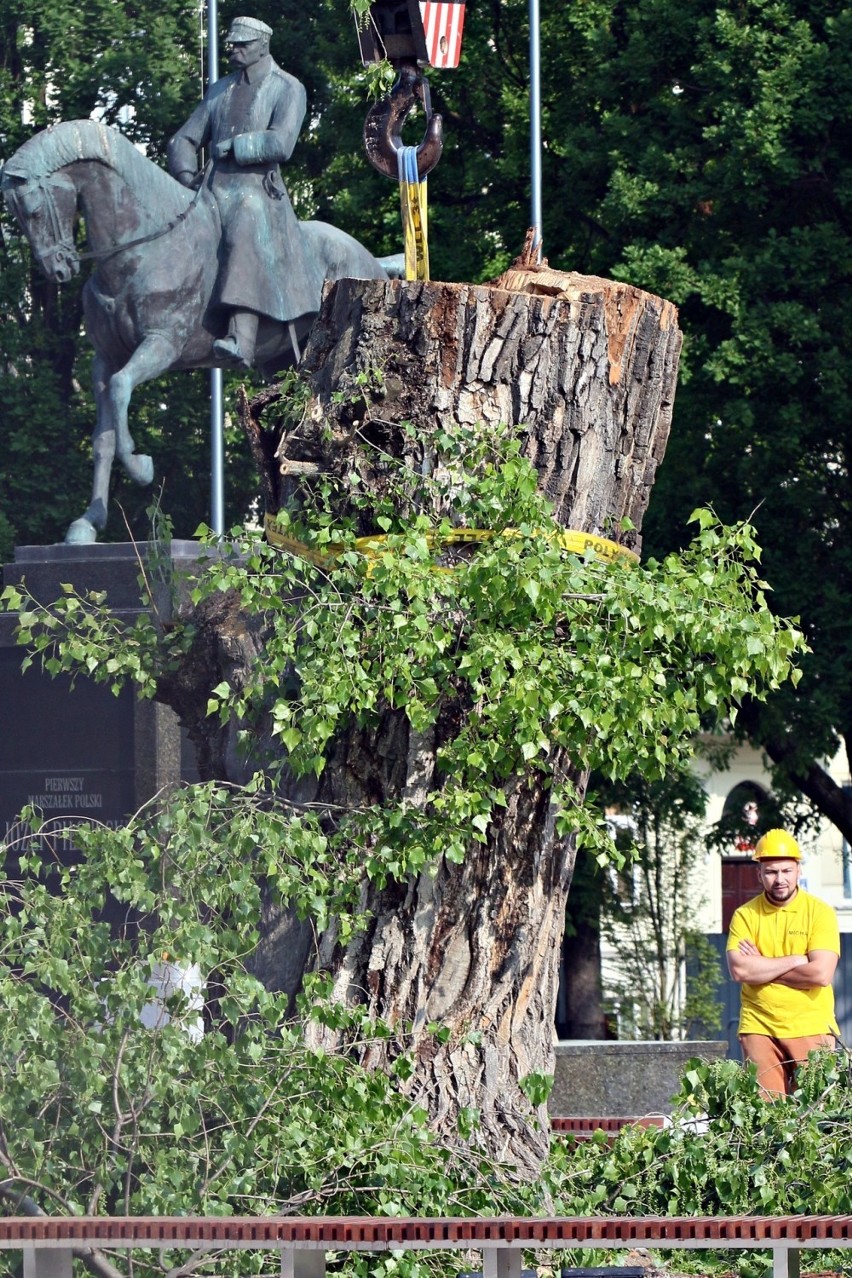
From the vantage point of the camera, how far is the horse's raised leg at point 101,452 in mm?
14586

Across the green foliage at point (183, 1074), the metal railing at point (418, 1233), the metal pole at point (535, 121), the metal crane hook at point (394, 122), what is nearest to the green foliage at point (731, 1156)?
the green foliage at point (183, 1074)

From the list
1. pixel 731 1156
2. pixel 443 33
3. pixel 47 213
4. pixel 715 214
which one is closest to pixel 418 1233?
pixel 731 1156

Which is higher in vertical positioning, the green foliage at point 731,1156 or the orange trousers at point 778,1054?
the orange trousers at point 778,1054

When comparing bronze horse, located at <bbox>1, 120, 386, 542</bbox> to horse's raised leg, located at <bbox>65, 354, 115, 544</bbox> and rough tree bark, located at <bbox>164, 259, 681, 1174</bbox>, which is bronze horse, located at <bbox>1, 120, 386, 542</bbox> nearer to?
horse's raised leg, located at <bbox>65, 354, 115, 544</bbox>

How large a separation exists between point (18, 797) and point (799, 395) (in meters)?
7.65

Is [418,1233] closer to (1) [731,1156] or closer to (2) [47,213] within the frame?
(1) [731,1156]

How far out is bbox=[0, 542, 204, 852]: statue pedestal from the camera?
1273cm

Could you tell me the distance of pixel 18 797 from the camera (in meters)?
13.2

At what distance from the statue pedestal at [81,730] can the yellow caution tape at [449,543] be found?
6.04 meters

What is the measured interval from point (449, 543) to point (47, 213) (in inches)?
357

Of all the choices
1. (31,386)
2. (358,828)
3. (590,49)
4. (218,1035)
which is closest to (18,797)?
(358,828)

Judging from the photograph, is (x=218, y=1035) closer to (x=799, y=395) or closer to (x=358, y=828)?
(x=358, y=828)

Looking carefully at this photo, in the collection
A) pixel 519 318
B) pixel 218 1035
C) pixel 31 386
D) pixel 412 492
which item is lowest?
pixel 218 1035

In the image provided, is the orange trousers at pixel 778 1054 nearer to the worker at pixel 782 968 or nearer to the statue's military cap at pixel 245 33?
the worker at pixel 782 968
